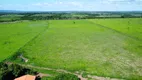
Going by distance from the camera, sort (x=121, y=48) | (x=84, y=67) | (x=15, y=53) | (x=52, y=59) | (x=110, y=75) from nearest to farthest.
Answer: (x=110, y=75)
(x=84, y=67)
(x=52, y=59)
(x=15, y=53)
(x=121, y=48)

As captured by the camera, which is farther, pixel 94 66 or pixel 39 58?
pixel 39 58

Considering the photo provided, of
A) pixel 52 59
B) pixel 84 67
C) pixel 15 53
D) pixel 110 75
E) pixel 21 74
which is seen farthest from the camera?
pixel 15 53

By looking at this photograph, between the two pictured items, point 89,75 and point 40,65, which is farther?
point 40,65

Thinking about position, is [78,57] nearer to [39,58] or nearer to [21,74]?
[39,58]

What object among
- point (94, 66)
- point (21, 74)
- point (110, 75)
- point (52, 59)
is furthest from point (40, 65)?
point (110, 75)

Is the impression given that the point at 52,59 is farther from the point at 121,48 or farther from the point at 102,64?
the point at 121,48

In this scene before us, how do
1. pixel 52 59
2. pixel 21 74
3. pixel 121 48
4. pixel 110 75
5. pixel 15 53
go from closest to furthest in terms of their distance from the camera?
pixel 21 74, pixel 110 75, pixel 52 59, pixel 15 53, pixel 121 48

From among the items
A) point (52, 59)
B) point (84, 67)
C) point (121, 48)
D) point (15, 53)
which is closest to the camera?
point (84, 67)

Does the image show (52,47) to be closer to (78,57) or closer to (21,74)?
(78,57)

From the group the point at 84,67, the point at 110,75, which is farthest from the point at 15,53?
the point at 110,75
